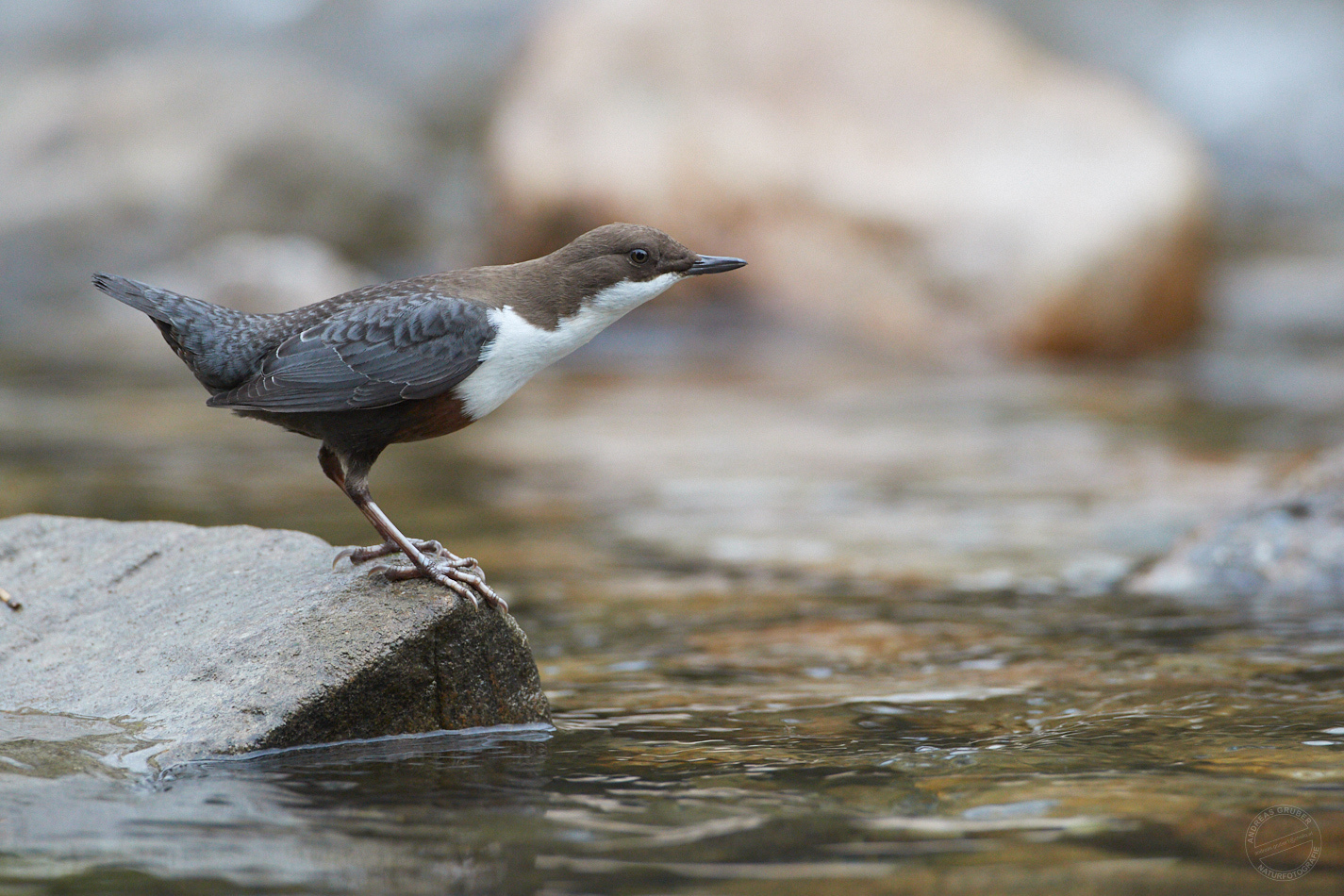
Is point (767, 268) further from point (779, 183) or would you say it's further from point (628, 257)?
point (628, 257)

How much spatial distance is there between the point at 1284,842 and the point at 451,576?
185cm

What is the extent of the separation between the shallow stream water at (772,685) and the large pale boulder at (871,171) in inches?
96.8

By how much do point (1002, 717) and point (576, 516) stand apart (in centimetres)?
313

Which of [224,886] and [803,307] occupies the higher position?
[803,307]

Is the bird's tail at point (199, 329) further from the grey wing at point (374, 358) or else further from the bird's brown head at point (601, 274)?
the bird's brown head at point (601, 274)

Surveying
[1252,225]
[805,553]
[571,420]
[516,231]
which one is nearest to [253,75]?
[516,231]

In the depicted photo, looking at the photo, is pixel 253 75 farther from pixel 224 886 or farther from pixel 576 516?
pixel 224 886

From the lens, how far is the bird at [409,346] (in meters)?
3.44

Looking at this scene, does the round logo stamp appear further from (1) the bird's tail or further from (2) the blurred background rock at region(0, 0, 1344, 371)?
(2) the blurred background rock at region(0, 0, 1344, 371)

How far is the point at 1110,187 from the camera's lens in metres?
11.2

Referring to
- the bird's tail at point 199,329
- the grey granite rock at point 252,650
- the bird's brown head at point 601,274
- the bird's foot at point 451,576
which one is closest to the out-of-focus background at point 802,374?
the grey granite rock at point 252,650

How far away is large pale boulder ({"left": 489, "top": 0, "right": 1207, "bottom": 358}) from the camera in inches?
436

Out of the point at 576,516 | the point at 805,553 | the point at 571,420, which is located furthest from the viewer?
the point at 571,420

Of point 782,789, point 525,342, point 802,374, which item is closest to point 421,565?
point 525,342
